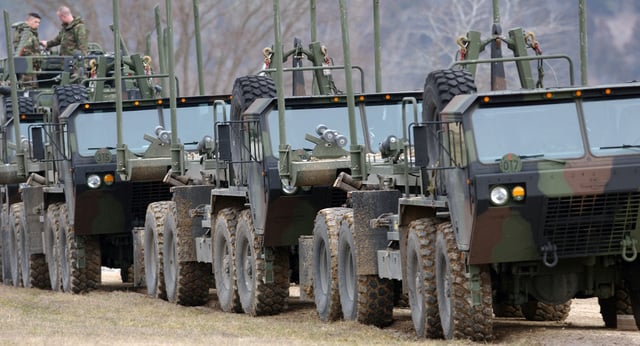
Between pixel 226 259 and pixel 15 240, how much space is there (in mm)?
7388

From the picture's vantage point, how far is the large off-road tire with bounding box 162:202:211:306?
75.7 feet

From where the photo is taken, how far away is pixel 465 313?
1606cm

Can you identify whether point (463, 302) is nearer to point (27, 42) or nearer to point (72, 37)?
point (72, 37)

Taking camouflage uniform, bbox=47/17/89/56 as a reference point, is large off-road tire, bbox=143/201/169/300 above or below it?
below

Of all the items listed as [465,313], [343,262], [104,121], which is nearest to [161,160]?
[104,121]

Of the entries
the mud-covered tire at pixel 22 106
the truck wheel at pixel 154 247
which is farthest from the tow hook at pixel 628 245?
the mud-covered tire at pixel 22 106

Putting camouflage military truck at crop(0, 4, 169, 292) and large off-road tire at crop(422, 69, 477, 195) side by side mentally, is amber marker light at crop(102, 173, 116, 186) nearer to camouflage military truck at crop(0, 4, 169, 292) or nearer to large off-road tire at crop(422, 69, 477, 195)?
camouflage military truck at crop(0, 4, 169, 292)

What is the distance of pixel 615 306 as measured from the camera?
17.8m

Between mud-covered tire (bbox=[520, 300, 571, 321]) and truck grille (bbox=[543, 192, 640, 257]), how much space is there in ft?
11.0

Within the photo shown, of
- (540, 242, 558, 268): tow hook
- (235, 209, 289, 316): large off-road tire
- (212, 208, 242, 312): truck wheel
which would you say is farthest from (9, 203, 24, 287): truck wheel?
(540, 242, 558, 268): tow hook

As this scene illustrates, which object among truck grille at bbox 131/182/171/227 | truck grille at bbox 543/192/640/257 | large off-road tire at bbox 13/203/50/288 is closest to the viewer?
truck grille at bbox 543/192/640/257

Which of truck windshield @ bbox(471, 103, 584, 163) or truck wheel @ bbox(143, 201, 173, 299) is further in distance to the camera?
truck wheel @ bbox(143, 201, 173, 299)

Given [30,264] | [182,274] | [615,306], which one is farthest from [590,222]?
[30,264]

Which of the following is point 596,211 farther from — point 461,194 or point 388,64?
point 388,64
